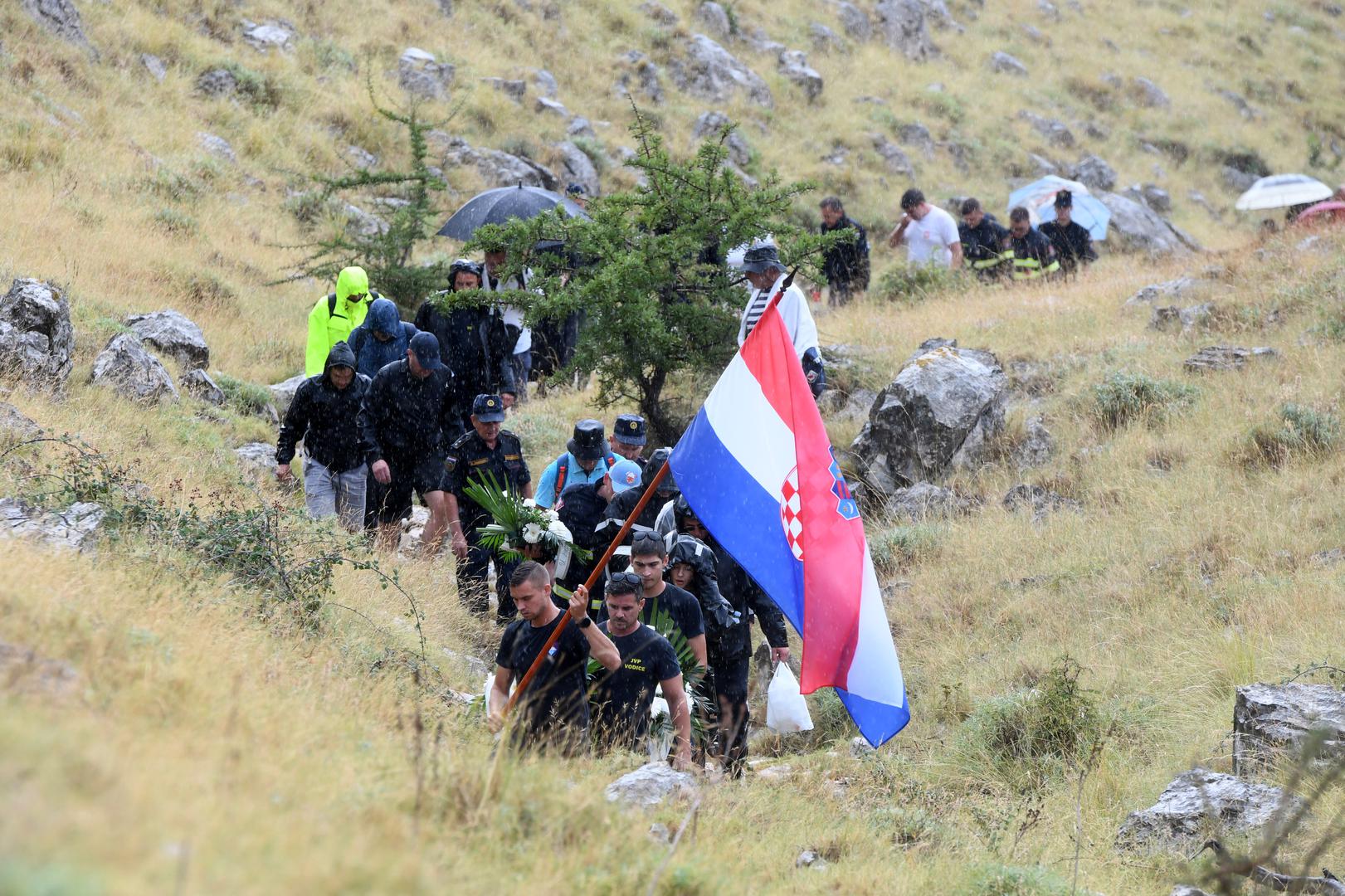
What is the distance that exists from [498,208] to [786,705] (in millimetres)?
9032

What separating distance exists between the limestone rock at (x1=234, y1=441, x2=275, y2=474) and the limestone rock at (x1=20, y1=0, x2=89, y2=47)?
34.9ft

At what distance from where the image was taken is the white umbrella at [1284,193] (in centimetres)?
2219

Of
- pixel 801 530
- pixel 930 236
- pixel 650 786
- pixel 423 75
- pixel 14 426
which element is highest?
pixel 801 530

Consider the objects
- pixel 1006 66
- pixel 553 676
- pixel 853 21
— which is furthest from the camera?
pixel 1006 66

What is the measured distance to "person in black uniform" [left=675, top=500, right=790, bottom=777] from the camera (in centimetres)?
765

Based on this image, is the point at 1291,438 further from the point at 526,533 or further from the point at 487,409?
the point at 526,533

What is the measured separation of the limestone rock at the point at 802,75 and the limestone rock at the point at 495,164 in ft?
29.1

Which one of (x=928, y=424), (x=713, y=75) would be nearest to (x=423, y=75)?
(x=713, y=75)

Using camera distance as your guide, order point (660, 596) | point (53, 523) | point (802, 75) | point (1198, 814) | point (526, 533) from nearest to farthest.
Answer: point (1198, 814) → point (53, 523) → point (660, 596) → point (526, 533) → point (802, 75)

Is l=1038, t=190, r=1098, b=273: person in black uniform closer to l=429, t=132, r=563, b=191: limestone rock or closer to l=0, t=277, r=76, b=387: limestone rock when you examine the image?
l=429, t=132, r=563, b=191: limestone rock

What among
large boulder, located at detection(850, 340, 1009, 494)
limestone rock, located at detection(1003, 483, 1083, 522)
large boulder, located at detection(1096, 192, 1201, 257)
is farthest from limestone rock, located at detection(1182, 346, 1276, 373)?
large boulder, located at detection(1096, 192, 1201, 257)

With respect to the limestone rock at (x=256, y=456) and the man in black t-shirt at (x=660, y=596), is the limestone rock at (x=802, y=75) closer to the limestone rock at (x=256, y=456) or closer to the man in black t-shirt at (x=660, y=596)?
the limestone rock at (x=256, y=456)

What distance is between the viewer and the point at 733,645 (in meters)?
7.70

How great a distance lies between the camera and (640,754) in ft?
21.0
